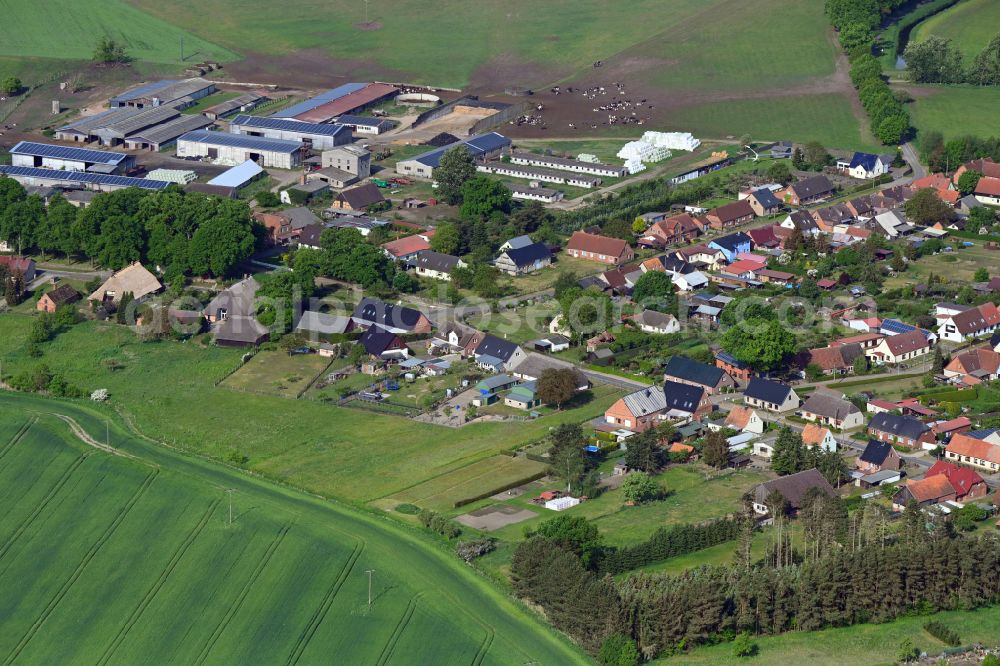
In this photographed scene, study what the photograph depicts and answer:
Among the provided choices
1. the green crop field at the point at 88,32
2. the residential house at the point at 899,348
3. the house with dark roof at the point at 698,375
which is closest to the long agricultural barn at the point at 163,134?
the green crop field at the point at 88,32

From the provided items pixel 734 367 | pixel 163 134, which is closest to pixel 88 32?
pixel 163 134

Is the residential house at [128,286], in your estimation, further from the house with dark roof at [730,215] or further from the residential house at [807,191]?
the residential house at [807,191]

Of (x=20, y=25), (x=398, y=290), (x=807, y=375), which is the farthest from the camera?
(x=20, y=25)

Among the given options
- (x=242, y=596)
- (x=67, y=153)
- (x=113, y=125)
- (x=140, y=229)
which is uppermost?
(x=140, y=229)

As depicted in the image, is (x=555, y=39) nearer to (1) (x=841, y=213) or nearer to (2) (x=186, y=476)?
(1) (x=841, y=213)

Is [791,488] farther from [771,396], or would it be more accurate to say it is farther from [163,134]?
[163,134]

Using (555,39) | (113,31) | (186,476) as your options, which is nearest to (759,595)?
(186,476)
